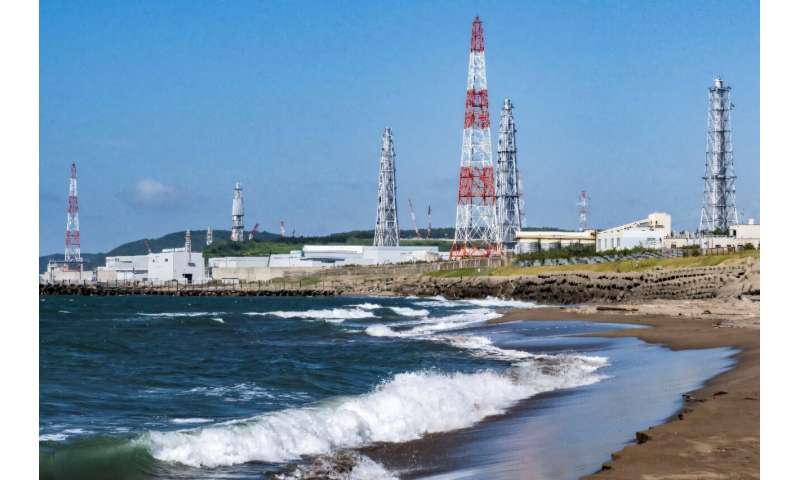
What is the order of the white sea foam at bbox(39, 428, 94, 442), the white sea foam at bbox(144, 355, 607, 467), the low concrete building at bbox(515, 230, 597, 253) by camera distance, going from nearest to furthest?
the white sea foam at bbox(144, 355, 607, 467) → the white sea foam at bbox(39, 428, 94, 442) → the low concrete building at bbox(515, 230, 597, 253)

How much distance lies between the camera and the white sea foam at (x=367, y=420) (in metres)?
11.3

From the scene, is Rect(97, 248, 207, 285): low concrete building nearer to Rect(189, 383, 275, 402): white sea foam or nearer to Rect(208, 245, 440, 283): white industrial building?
Rect(208, 245, 440, 283): white industrial building

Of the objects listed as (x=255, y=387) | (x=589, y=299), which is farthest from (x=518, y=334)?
(x=589, y=299)

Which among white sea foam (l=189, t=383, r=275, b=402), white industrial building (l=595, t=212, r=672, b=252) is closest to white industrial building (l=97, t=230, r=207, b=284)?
white industrial building (l=595, t=212, r=672, b=252)

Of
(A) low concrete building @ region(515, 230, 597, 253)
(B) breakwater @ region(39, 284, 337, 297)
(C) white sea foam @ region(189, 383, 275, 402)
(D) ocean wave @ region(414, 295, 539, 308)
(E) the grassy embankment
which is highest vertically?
(A) low concrete building @ region(515, 230, 597, 253)

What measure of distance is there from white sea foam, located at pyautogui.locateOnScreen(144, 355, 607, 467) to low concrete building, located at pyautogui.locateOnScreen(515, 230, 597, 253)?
73227 mm

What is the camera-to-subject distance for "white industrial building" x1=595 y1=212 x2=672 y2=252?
72.2m

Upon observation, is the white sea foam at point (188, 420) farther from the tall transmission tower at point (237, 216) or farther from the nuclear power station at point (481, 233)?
the tall transmission tower at point (237, 216)

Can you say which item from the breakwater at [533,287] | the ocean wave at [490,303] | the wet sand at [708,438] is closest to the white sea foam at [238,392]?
the wet sand at [708,438]

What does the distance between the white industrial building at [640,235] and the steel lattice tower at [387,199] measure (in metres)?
40.7

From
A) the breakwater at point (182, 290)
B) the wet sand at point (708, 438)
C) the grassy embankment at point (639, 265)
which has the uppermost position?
the grassy embankment at point (639, 265)

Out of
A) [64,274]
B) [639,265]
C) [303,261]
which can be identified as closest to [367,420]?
[639,265]
